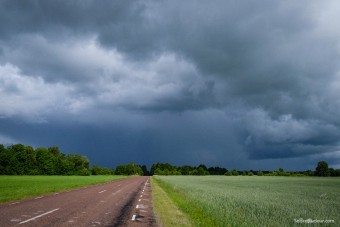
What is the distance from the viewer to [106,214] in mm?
15742

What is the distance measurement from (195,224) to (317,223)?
16.4ft

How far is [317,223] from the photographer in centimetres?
1342

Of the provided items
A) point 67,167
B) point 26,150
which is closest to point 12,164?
point 26,150

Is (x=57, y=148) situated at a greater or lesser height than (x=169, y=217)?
greater

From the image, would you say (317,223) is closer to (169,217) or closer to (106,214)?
(169,217)

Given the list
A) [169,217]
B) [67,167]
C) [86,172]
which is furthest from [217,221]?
[86,172]

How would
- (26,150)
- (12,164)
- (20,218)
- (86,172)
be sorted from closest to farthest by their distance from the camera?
(20,218), (12,164), (26,150), (86,172)

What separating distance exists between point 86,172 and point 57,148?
34.7 metres

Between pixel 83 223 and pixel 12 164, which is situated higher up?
pixel 12 164

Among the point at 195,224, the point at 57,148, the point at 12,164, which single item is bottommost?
the point at 195,224

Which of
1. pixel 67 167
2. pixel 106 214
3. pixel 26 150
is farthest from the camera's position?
pixel 67 167

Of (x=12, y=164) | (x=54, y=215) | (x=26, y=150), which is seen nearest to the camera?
(x=54, y=215)

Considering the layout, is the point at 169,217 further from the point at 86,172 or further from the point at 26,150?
the point at 86,172

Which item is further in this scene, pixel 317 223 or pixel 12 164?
pixel 12 164
